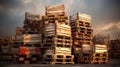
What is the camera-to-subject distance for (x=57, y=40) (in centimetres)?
1460

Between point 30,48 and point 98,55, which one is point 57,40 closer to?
point 30,48

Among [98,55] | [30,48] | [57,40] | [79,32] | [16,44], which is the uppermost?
[79,32]

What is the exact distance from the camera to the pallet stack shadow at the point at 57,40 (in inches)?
568

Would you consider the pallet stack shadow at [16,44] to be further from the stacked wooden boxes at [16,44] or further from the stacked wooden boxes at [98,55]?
the stacked wooden boxes at [98,55]

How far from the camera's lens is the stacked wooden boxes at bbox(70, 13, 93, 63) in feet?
53.8

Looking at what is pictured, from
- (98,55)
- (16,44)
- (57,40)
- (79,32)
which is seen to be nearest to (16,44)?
(16,44)

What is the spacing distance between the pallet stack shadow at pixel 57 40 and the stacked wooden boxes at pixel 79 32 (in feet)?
3.36

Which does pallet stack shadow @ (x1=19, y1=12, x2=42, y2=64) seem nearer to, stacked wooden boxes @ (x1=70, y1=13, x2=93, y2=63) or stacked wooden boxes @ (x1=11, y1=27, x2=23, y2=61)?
stacked wooden boxes @ (x1=11, y1=27, x2=23, y2=61)

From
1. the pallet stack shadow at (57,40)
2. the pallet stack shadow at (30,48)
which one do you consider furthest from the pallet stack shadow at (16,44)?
the pallet stack shadow at (57,40)

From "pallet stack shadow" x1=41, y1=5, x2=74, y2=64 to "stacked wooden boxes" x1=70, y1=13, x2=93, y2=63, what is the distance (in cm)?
102

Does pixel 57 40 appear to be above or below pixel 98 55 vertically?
above

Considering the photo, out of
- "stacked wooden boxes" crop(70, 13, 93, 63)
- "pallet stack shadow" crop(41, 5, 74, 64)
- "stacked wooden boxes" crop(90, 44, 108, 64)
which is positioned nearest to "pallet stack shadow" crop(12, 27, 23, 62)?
"pallet stack shadow" crop(41, 5, 74, 64)

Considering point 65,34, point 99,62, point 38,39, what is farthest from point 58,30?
point 99,62

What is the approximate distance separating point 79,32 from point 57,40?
2.45 meters
